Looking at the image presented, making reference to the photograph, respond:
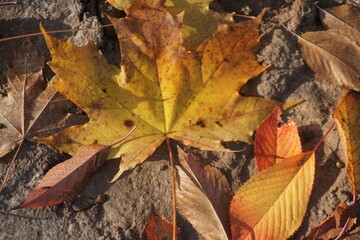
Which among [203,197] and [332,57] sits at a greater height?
[332,57]

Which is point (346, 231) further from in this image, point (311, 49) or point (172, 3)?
point (172, 3)

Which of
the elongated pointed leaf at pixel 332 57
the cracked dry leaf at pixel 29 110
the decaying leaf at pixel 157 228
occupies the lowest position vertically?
the decaying leaf at pixel 157 228

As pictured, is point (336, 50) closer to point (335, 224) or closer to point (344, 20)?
point (344, 20)

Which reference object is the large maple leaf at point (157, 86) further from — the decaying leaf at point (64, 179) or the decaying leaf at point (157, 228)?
the decaying leaf at point (157, 228)

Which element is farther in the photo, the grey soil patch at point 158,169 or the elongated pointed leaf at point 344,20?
the elongated pointed leaf at point 344,20

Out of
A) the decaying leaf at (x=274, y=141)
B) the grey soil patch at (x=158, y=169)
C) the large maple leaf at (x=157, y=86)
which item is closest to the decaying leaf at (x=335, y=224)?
the grey soil patch at (x=158, y=169)

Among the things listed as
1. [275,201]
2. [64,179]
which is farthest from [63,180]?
[275,201]

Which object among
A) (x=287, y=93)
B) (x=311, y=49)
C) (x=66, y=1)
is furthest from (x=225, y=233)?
(x=66, y=1)
